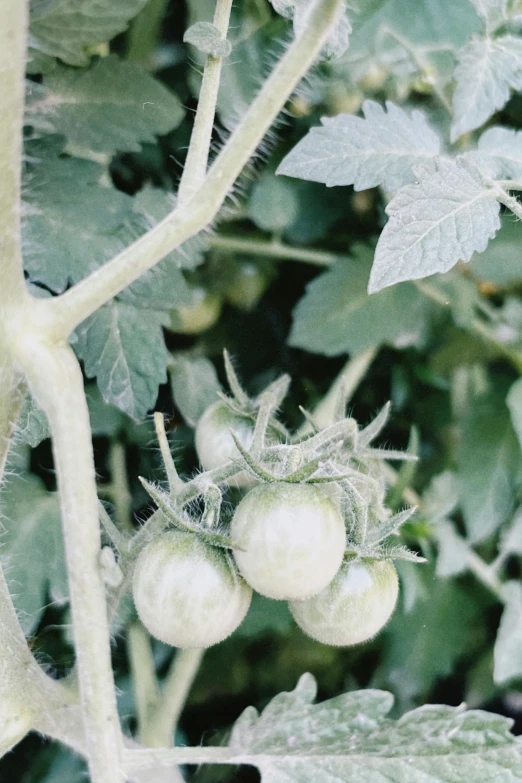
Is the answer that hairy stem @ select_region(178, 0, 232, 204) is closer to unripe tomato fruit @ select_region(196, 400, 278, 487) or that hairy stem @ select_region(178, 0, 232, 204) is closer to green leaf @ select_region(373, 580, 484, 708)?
unripe tomato fruit @ select_region(196, 400, 278, 487)

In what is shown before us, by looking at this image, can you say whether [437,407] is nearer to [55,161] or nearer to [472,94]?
[472,94]

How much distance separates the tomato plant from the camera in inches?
20.4

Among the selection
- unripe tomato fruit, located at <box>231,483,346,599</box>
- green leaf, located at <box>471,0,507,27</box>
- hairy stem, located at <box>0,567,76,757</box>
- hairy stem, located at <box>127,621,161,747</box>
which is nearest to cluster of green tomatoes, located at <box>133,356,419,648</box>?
unripe tomato fruit, located at <box>231,483,346,599</box>

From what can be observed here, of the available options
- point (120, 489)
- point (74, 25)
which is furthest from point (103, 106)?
point (120, 489)

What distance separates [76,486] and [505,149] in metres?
0.48

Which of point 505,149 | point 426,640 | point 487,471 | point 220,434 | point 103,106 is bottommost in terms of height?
point 426,640

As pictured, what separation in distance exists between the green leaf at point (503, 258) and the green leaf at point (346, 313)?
13 centimetres

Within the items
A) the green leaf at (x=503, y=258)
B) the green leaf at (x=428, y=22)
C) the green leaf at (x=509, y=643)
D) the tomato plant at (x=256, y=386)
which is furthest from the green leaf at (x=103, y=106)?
the green leaf at (x=509, y=643)

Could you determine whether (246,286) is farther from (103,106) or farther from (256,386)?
(103,106)

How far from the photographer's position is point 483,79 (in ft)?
2.30

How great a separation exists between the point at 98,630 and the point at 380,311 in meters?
0.54

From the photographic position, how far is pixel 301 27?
1.54ft

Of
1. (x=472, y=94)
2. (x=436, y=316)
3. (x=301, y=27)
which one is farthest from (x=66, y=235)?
(x=436, y=316)

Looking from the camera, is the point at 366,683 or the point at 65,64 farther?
the point at 366,683
